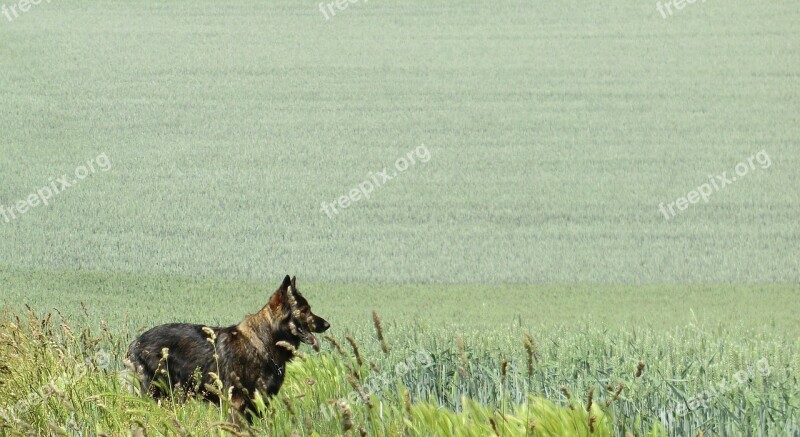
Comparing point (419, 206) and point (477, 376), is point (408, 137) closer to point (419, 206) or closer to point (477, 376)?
point (419, 206)

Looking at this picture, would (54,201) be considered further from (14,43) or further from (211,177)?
(14,43)

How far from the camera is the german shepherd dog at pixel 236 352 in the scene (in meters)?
6.14

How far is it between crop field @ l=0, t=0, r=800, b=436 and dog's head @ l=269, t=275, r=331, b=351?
447 millimetres

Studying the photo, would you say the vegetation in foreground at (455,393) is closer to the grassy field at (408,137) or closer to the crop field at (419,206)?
the crop field at (419,206)

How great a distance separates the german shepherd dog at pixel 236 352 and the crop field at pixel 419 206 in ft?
0.46

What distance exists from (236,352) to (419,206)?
1228cm

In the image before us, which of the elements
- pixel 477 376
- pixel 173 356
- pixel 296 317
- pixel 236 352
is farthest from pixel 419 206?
pixel 296 317

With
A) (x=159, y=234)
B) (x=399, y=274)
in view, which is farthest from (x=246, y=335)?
(x=159, y=234)

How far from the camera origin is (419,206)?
18.6 meters

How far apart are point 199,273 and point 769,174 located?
34.9ft

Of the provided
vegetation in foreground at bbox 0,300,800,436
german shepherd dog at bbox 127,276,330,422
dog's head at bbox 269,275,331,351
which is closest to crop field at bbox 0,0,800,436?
vegetation in foreground at bbox 0,300,800,436

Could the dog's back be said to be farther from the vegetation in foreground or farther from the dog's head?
the dog's head

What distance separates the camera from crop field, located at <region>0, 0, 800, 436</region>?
6.68 meters

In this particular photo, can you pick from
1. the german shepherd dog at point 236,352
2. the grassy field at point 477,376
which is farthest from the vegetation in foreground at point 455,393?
the german shepherd dog at point 236,352
